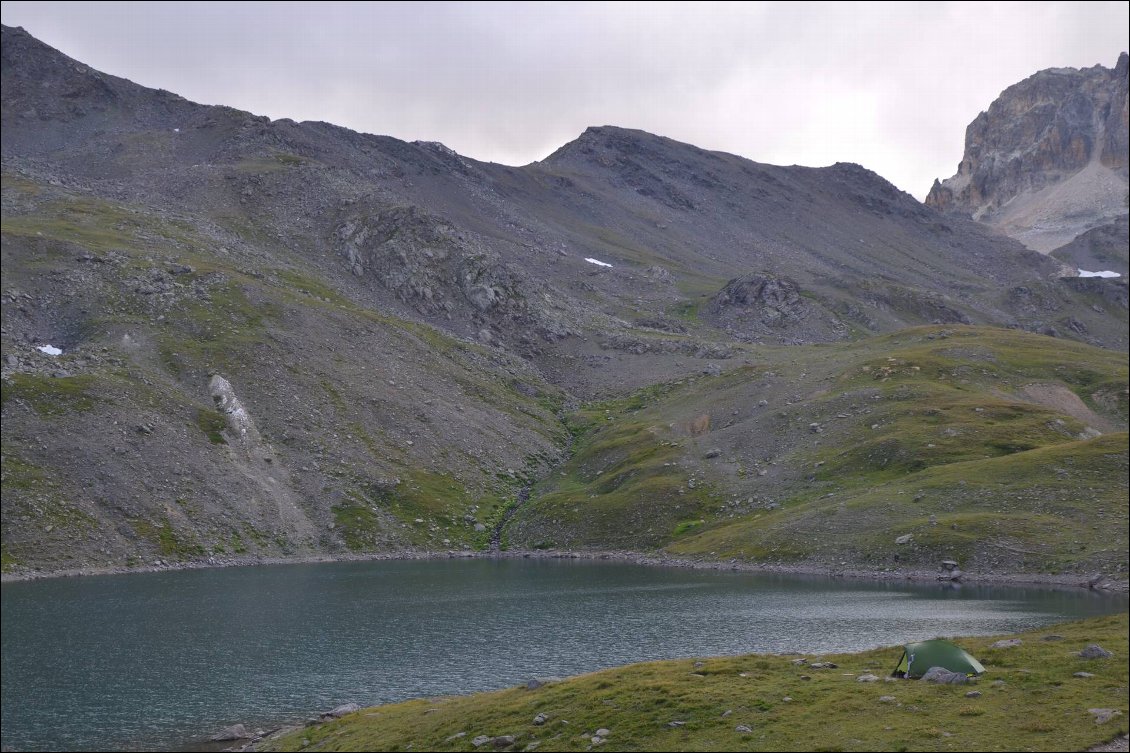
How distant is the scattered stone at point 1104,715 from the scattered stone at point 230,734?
4449 cm

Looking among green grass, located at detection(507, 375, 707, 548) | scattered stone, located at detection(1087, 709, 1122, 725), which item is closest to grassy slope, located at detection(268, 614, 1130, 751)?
scattered stone, located at detection(1087, 709, 1122, 725)

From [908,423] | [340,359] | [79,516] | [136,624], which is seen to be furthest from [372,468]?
[908,423]

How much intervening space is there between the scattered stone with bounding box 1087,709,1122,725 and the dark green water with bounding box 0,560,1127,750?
1744cm

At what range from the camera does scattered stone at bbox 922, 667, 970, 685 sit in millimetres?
37188

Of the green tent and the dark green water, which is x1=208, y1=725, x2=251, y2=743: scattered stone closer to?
the dark green water

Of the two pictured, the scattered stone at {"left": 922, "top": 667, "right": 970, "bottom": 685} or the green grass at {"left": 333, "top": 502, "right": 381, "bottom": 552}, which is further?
the green grass at {"left": 333, "top": 502, "right": 381, "bottom": 552}

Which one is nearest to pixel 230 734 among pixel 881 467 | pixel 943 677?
pixel 943 677

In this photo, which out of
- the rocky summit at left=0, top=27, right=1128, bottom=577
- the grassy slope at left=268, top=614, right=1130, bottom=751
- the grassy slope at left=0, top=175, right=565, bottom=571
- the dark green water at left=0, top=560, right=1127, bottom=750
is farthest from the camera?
the grassy slope at left=0, top=175, right=565, bottom=571

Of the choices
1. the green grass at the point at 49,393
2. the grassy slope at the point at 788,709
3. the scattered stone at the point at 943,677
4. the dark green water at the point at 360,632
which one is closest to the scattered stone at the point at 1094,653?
the grassy slope at the point at 788,709

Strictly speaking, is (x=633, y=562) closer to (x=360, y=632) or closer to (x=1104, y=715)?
(x=360, y=632)

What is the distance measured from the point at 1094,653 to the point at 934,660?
7.36 metres

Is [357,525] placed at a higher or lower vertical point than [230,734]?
higher

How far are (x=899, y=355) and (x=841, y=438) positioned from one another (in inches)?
1537

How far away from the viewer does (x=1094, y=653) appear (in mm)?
33719
